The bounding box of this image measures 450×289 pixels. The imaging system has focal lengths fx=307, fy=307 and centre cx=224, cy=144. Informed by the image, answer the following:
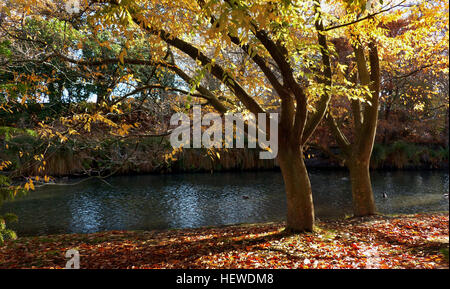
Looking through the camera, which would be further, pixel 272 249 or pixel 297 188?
pixel 297 188

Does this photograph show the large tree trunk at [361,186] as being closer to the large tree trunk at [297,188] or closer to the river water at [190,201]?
the large tree trunk at [297,188]

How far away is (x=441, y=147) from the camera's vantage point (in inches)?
779

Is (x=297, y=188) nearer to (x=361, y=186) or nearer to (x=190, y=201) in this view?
(x=361, y=186)

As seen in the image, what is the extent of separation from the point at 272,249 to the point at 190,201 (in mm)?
8109

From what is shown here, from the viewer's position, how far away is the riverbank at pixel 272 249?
3922 mm

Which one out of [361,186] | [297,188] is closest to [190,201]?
[361,186]

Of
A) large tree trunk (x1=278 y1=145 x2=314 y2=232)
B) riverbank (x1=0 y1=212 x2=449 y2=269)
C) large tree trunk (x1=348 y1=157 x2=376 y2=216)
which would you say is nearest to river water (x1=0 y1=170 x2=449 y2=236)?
large tree trunk (x1=348 y1=157 x2=376 y2=216)

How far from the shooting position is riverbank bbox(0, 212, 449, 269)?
3.92 m

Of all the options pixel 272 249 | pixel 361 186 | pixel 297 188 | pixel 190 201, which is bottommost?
pixel 190 201

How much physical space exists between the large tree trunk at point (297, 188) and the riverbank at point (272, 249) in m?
0.26

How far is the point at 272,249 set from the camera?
15.2 ft

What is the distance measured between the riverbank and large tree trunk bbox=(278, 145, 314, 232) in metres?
0.26

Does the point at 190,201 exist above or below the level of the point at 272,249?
below
